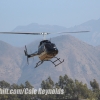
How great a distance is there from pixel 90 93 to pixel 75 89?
5416 mm

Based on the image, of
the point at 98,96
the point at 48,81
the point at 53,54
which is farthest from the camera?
the point at 48,81

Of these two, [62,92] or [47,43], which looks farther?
[62,92]

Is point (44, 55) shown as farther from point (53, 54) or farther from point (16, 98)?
point (16, 98)

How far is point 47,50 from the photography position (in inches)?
2203

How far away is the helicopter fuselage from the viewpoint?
5545 centimetres

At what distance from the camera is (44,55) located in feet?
186

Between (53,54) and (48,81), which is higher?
(48,81)

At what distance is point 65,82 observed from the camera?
503ft

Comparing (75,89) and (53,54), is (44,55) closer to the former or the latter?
(53,54)

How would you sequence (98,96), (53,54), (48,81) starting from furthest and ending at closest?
(48,81), (98,96), (53,54)

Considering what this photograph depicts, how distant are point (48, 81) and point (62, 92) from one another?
1940 centimetres

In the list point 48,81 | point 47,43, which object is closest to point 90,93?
point 48,81

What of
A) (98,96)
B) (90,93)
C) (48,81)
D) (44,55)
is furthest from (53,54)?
(48,81)

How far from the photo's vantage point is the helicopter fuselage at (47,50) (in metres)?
55.5
